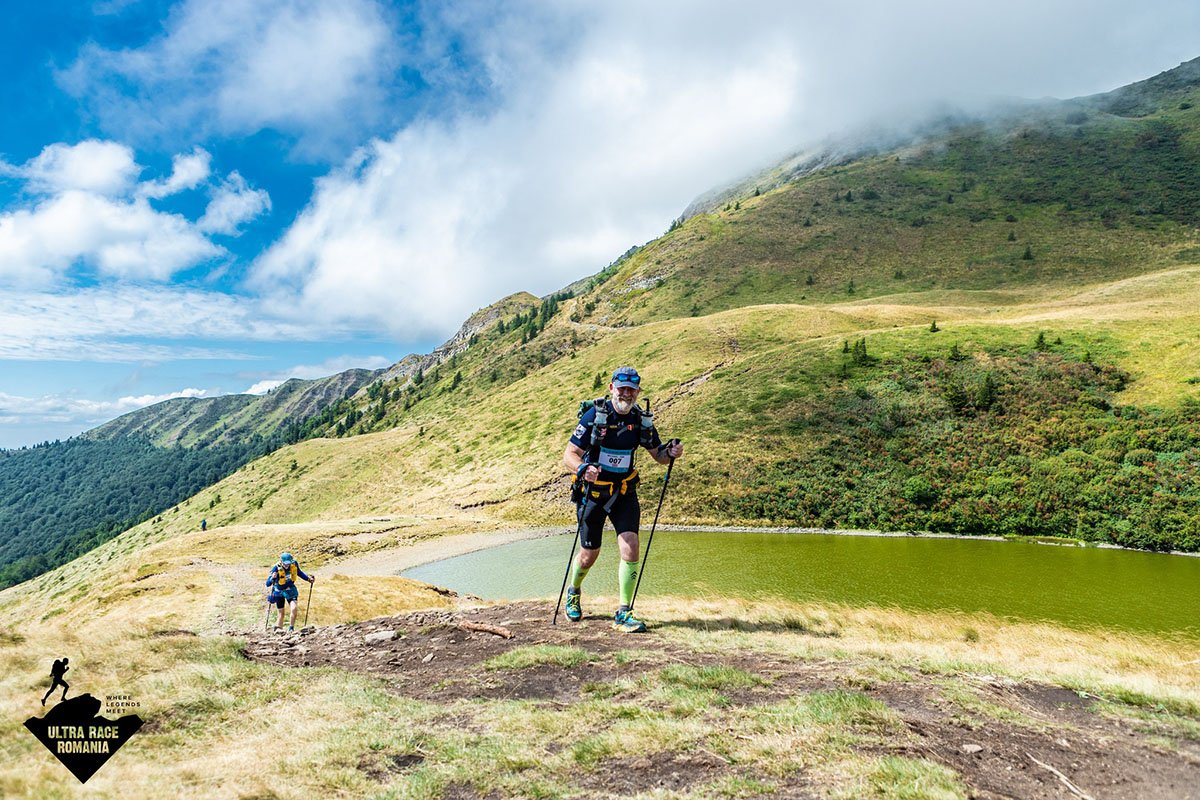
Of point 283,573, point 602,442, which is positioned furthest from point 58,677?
point 283,573

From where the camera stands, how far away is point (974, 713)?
5.59 meters

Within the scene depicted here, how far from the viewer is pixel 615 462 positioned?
9797 millimetres

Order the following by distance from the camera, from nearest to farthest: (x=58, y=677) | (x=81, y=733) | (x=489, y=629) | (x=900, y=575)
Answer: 1. (x=81, y=733)
2. (x=58, y=677)
3. (x=489, y=629)
4. (x=900, y=575)

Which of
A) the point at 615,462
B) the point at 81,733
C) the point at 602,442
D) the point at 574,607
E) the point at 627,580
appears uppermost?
the point at 602,442

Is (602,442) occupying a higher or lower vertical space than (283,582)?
higher

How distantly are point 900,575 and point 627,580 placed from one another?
1559cm

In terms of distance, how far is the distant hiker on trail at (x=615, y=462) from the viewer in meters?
9.75

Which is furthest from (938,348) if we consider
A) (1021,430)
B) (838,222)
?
(838,222)

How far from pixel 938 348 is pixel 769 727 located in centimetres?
4969

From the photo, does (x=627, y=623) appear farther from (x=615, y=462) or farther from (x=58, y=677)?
(x=58, y=677)

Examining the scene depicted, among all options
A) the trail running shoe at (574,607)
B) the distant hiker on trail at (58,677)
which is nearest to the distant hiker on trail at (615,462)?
the trail running shoe at (574,607)

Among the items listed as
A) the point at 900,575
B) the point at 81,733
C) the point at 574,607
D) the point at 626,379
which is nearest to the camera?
the point at 81,733

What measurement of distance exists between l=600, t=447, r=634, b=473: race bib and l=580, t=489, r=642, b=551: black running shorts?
0.61 metres

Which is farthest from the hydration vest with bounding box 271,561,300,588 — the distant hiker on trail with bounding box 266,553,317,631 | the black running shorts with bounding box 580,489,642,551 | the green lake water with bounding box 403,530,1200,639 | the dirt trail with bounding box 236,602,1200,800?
the black running shorts with bounding box 580,489,642,551
